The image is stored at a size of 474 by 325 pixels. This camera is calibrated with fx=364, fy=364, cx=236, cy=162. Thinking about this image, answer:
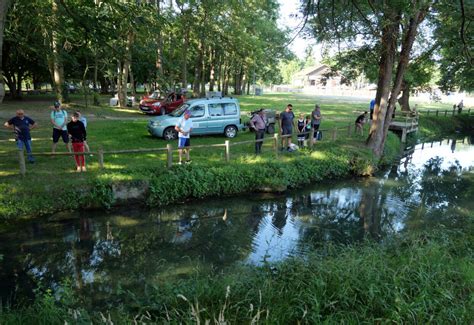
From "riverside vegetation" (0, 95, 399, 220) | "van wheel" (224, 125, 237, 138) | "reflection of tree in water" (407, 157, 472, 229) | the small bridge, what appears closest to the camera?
"riverside vegetation" (0, 95, 399, 220)

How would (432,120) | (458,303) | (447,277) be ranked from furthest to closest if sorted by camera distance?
(432,120), (447,277), (458,303)

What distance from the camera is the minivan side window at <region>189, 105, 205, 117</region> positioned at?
15289 millimetres

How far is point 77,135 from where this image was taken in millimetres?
10047

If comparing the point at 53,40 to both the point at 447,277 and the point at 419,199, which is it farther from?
the point at 419,199

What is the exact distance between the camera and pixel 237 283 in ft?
17.4

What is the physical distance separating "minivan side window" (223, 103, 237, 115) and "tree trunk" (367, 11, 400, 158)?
19.8 ft

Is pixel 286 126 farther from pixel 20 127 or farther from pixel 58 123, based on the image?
pixel 20 127

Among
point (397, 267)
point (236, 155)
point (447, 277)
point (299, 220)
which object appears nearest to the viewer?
point (447, 277)

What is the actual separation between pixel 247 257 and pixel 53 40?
17.7ft

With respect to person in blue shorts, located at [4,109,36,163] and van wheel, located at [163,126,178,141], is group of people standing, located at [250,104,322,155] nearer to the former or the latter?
van wheel, located at [163,126,178,141]

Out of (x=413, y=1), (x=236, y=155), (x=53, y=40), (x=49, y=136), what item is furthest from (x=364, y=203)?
(x=49, y=136)

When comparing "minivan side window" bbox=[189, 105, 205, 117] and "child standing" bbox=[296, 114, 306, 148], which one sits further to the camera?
"minivan side window" bbox=[189, 105, 205, 117]

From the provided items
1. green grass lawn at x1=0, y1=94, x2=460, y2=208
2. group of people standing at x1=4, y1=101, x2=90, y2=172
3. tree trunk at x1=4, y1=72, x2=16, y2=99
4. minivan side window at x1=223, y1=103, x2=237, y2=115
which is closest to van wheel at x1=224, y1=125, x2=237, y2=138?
green grass lawn at x1=0, y1=94, x2=460, y2=208

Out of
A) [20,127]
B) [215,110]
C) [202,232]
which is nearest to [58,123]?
[20,127]
